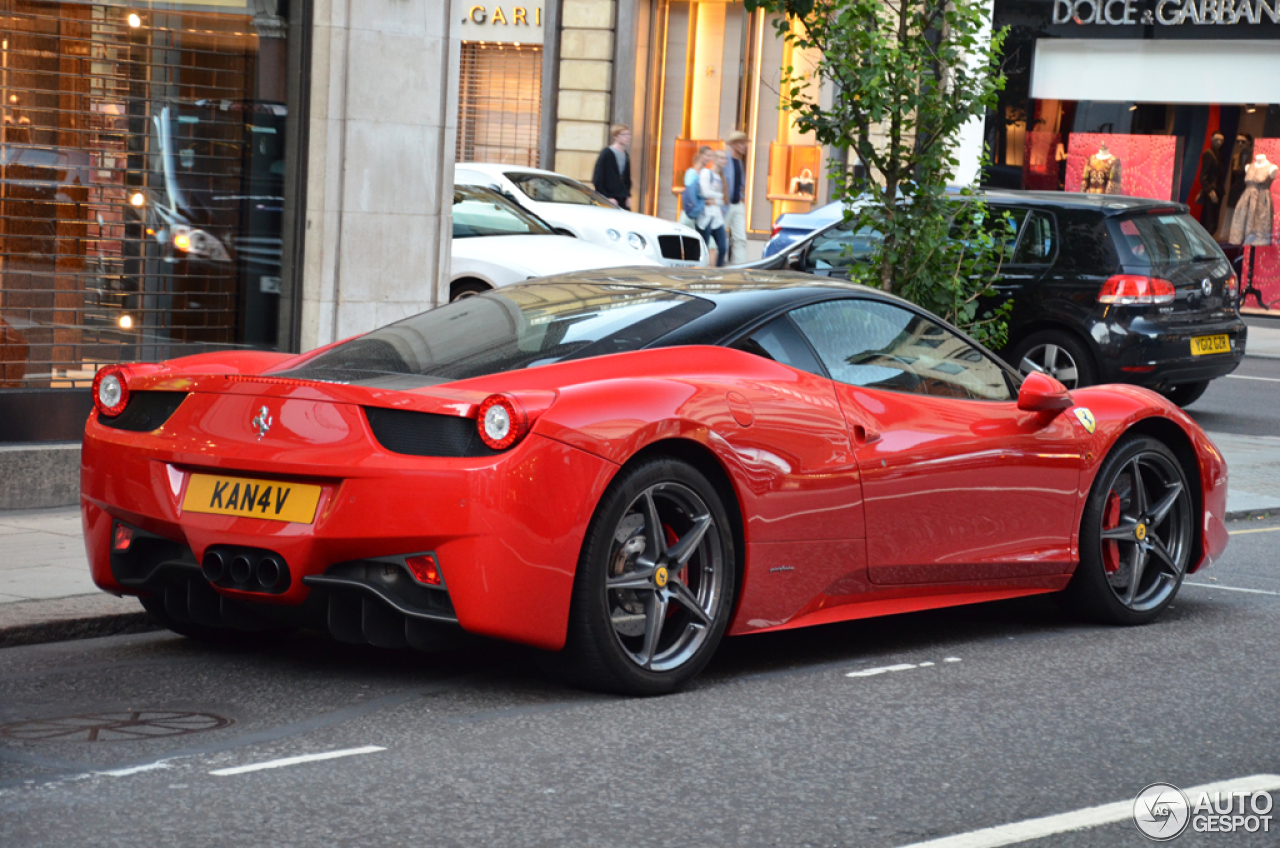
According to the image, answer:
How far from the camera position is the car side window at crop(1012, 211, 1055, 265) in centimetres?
1351

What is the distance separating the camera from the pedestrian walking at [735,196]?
65.6 ft

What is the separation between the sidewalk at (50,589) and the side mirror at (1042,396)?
10.5 feet

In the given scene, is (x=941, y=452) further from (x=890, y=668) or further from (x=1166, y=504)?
(x=1166, y=504)

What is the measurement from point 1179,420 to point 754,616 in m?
2.38

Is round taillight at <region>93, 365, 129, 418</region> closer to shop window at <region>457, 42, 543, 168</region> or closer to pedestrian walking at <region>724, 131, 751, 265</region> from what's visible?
pedestrian walking at <region>724, 131, 751, 265</region>

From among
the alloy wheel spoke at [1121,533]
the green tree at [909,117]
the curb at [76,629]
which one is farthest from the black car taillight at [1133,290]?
the curb at [76,629]

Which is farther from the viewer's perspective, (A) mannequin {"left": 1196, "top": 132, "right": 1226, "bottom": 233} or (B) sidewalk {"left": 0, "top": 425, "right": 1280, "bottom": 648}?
(A) mannequin {"left": 1196, "top": 132, "right": 1226, "bottom": 233}

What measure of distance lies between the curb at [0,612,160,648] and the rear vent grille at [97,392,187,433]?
0.87 m

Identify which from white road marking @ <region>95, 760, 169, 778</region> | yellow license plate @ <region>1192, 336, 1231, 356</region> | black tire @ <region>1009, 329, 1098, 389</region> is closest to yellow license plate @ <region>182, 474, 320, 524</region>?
white road marking @ <region>95, 760, 169, 778</region>

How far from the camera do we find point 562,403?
4.89 meters

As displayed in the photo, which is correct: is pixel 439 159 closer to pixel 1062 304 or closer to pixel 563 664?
pixel 1062 304

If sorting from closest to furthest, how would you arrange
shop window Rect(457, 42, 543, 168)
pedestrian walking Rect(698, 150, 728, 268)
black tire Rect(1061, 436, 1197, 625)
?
1. black tire Rect(1061, 436, 1197, 625)
2. pedestrian walking Rect(698, 150, 728, 268)
3. shop window Rect(457, 42, 543, 168)

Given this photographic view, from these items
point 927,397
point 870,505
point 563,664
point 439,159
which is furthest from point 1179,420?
point 439,159

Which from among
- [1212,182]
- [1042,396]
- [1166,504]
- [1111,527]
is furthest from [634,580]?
[1212,182]
